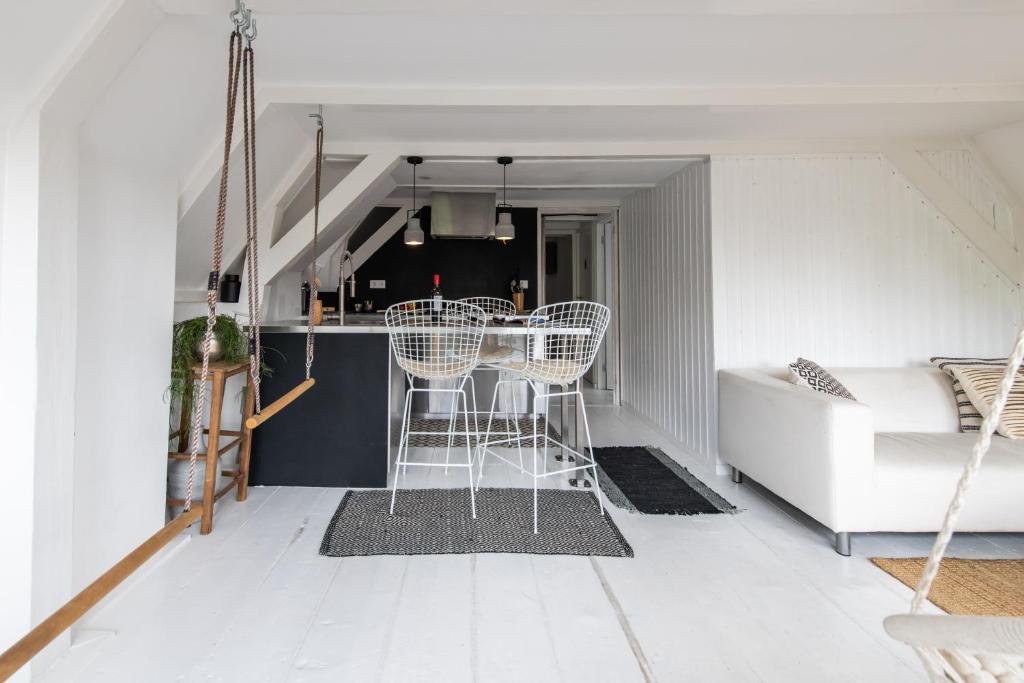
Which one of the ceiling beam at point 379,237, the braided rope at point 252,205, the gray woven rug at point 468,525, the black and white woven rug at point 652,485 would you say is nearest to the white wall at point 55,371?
the braided rope at point 252,205

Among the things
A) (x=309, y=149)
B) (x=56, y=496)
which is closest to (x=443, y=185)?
(x=309, y=149)

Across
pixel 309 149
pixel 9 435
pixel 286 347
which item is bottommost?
pixel 9 435

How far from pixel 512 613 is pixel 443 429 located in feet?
9.61

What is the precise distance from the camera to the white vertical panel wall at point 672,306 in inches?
149

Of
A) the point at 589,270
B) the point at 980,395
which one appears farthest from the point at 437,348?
the point at 589,270

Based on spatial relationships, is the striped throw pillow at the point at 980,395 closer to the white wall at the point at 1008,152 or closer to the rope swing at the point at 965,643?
the white wall at the point at 1008,152

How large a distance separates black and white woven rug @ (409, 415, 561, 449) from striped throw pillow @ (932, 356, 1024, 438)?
2629mm

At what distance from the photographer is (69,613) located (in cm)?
105

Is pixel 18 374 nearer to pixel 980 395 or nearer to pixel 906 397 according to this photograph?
pixel 906 397

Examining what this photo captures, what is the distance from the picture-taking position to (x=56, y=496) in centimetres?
164

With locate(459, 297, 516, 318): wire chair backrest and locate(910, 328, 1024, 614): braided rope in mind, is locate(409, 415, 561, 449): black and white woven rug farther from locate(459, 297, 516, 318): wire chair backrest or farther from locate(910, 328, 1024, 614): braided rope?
locate(910, 328, 1024, 614): braided rope

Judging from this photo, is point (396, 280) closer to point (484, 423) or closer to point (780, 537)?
point (484, 423)

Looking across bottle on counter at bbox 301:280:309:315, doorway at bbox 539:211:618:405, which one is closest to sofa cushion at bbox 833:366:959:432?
doorway at bbox 539:211:618:405

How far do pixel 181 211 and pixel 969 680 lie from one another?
10.4 feet
